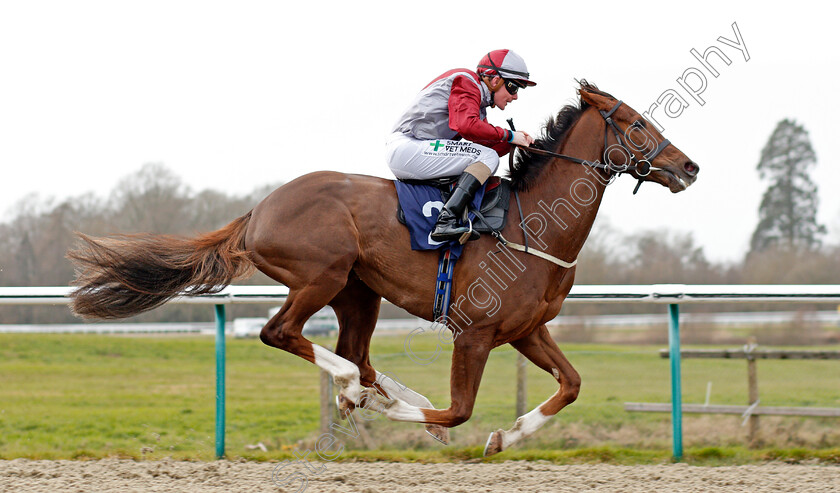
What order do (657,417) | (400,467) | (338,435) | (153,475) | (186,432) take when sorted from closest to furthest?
(153,475) < (400,467) < (338,435) < (186,432) < (657,417)

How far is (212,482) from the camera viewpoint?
167 inches

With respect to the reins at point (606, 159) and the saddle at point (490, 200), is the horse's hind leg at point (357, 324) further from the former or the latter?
the reins at point (606, 159)

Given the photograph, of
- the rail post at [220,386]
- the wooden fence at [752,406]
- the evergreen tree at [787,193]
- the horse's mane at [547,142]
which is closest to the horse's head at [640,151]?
the horse's mane at [547,142]

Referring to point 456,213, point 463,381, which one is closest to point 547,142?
point 456,213

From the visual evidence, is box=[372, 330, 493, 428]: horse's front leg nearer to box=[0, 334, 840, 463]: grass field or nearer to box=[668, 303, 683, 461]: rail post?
box=[0, 334, 840, 463]: grass field

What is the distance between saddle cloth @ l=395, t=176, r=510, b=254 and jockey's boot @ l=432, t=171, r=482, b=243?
59mm

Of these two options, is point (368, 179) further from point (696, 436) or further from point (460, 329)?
point (696, 436)

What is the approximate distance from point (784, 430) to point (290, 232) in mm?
4291

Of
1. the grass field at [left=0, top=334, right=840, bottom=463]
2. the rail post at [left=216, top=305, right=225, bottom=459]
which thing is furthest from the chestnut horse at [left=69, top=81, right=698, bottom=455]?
the grass field at [left=0, top=334, right=840, bottom=463]

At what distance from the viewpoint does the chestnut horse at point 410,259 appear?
13.3ft

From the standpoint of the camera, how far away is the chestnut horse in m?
4.06

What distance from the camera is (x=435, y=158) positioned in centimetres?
421

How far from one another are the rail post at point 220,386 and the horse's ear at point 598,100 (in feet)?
9.24

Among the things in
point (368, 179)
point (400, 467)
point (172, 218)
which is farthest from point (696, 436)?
point (172, 218)
